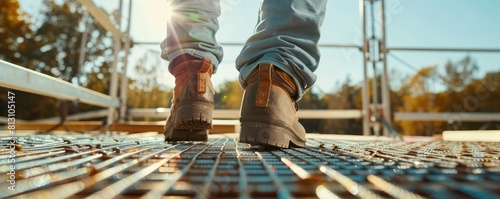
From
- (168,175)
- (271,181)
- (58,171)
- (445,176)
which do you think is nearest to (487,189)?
(445,176)

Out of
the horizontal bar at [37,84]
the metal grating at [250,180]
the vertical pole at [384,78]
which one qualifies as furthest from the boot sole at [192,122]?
the vertical pole at [384,78]

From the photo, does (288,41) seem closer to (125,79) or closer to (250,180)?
(250,180)

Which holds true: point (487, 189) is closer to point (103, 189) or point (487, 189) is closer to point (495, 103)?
point (103, 189)

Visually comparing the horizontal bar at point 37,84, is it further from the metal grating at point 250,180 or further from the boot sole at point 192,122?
the metal grating at point 250,180

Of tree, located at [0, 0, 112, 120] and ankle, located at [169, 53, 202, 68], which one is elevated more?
tree, located at [0, 0, 112, 120]

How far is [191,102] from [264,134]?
0.27 m

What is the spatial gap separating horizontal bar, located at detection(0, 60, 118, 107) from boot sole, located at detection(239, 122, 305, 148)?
2.78ft

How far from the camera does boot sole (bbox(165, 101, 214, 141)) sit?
2.97ft

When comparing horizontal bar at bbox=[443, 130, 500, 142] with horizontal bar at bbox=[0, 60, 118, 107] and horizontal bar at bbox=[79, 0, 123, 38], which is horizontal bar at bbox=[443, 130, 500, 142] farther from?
horizontal bar at bbox=[79, 0, 123, 38]

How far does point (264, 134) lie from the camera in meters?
0.72

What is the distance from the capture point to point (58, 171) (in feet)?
1.34

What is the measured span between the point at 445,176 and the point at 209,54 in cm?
75

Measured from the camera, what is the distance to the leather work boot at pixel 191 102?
2.99ft

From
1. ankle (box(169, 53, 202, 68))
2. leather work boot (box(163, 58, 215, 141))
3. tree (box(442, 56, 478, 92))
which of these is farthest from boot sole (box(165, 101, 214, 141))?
tree (box(442, 56, 478, 92))
